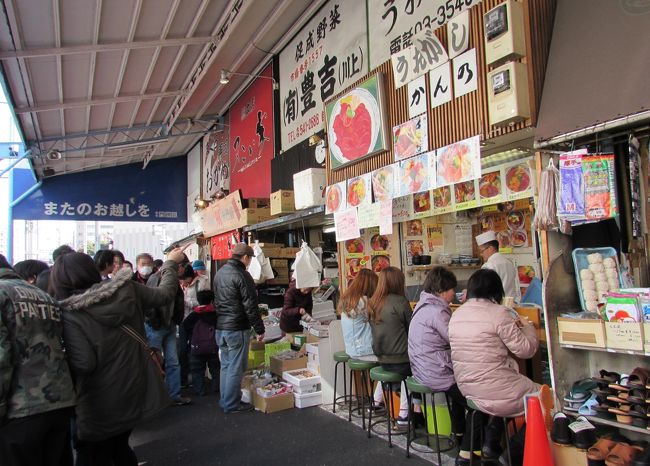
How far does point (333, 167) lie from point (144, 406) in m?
3.59

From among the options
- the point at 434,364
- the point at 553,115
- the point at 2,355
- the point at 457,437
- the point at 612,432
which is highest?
the point at 553,115

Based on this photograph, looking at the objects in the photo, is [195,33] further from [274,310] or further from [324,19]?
[274,310]

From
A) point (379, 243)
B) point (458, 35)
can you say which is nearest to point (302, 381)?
point (379, 243)

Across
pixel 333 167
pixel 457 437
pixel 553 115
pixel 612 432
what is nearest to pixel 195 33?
pixel 333 167

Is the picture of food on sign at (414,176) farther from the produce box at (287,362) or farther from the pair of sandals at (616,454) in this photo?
the produce box at (287,362)

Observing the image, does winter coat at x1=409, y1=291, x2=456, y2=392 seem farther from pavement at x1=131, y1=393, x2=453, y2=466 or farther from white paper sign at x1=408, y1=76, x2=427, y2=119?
white paper sign at x1=408, y1=76, x2=427, y2=119

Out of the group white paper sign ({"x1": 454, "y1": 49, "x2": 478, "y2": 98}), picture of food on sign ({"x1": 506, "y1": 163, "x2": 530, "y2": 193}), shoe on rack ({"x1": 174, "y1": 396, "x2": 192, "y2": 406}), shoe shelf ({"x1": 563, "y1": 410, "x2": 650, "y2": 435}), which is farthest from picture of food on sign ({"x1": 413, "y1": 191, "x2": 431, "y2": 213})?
shoe on rack ({"x1": 174, "y1": 396, "x2": 192, "y2": 406})

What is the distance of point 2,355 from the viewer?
2.05 meters

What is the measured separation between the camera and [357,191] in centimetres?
512

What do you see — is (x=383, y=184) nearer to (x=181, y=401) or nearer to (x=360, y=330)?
(x=360, y=330)

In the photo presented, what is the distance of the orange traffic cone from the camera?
2713mm

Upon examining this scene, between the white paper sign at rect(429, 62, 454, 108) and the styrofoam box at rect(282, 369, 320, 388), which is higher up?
the white paper sign at rect(429, 62, 454, 108)

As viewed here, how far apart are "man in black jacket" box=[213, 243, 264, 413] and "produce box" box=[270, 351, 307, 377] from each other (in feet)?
1.77

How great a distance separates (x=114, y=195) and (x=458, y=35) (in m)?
15.0
